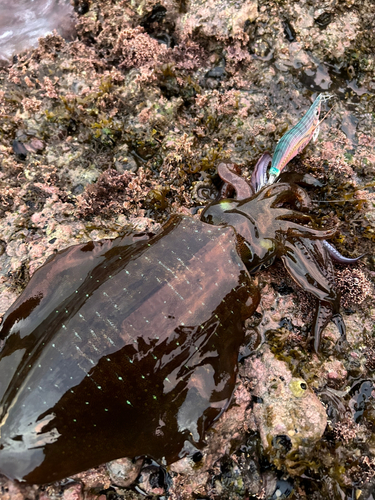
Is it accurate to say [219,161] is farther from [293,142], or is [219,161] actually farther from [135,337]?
[135,337]

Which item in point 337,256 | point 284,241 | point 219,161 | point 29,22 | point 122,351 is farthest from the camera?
point 29,22

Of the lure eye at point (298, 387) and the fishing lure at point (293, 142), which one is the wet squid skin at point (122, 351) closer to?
the lure eye at point (298, 387)

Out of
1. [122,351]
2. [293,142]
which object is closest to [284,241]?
[293,142]

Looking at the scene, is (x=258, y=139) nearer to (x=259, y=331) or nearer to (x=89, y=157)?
(x=89, y=157)

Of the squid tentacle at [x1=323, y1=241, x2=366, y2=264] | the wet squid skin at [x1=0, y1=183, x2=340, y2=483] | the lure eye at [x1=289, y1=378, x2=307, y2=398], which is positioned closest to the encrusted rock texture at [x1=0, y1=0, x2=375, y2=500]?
the lure eye at [x1=289, y1=378, x2=307, y2=398]

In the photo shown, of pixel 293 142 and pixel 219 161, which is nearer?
pixel 293 142

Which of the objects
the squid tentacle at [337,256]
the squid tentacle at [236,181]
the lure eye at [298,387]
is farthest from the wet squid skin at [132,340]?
the lure eye at [298,387]
